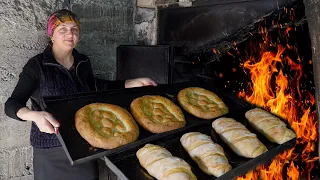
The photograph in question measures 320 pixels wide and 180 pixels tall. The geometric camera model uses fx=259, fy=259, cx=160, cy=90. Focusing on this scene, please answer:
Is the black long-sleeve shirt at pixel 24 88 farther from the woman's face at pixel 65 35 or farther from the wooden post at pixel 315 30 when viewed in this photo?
the wooden post at pixel 315 30

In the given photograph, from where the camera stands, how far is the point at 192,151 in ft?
5.67

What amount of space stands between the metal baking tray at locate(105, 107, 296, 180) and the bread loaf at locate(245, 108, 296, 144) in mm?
40

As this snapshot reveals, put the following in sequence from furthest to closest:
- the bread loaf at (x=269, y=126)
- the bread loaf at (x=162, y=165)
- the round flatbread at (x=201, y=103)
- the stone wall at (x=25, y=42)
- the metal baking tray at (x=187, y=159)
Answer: the stone wall at (x=25, y=42)
the round flatbread at (x=201, y=103)
the bread loaf at (x=269, y=126)
the metal baking tray at (x=187, y=159)
the bread loaf at (x=162, y=165)

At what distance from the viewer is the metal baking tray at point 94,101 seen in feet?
5.24

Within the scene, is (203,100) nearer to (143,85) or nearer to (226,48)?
(143,85)

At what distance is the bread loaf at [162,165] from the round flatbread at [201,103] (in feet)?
2.03

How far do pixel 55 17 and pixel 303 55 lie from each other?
241 centimetres

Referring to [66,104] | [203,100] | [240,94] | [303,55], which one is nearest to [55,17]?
[66,104]

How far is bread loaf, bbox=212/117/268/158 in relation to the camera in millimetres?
1723

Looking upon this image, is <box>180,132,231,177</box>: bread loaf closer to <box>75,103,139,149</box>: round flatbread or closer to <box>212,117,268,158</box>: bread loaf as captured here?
<box>212,117,268,158</box>: bread loaf

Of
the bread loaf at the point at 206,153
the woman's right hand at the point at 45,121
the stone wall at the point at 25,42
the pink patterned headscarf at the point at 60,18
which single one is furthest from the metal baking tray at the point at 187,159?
the stone wall at the point at 25,42

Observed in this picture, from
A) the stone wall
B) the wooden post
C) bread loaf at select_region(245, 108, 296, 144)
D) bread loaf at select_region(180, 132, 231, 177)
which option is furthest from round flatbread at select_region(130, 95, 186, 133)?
the stone wall

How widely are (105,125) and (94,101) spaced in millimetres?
317

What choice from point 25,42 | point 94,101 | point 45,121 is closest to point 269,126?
point 94,101
